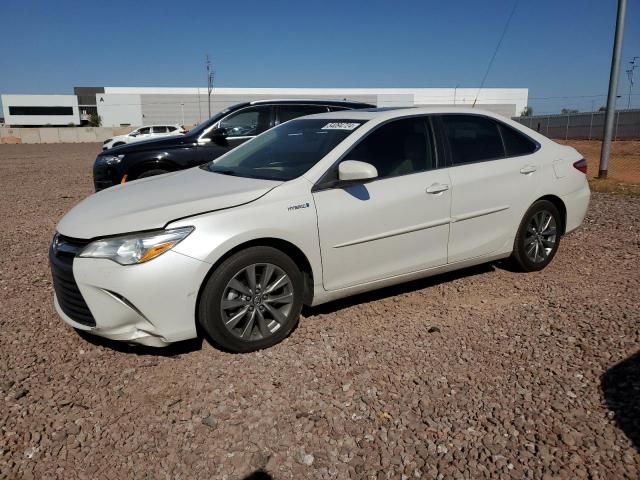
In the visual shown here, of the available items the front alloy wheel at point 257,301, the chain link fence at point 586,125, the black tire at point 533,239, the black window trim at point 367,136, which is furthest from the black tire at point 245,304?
the chain link fence at point 586,125

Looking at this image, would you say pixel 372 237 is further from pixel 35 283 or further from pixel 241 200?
pixel 35 283

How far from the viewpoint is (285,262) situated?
11.9 feet

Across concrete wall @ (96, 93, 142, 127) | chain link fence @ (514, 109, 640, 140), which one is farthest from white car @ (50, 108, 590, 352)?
concrete wall @ (96, 93, 142, 127)

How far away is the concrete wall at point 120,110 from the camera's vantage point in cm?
8038

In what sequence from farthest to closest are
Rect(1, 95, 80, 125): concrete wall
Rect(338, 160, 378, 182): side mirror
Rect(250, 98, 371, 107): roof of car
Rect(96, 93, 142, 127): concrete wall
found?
Rect(1, 95, 80, 125): concrete wall → Rect(96, 93, 142, 127): concrete wall → Rect(250, 98, 371, 107): roof of car → Rect(338, 160, 378, 182): side mirror

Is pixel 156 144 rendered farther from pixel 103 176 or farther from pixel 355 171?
Answer: pixel 355 171

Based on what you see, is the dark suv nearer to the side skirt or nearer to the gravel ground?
the gravel ground

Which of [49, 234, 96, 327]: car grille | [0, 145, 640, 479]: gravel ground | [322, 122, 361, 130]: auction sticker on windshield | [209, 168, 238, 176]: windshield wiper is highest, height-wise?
[322, 122, 361, 130]: auction sticker on windshield

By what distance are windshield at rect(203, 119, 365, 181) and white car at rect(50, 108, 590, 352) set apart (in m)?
0.02

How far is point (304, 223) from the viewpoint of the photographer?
3.68 meters

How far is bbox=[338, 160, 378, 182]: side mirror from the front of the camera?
12.3 feet

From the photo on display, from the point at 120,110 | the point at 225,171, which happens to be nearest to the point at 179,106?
the point at 120,110

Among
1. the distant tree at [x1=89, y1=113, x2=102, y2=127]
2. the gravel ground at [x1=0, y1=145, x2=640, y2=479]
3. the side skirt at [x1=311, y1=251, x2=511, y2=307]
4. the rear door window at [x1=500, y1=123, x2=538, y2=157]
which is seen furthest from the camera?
the distant tree at [x1=89, y1=113, x2=102, y2=127]

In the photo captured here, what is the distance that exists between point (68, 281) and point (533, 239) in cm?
401
